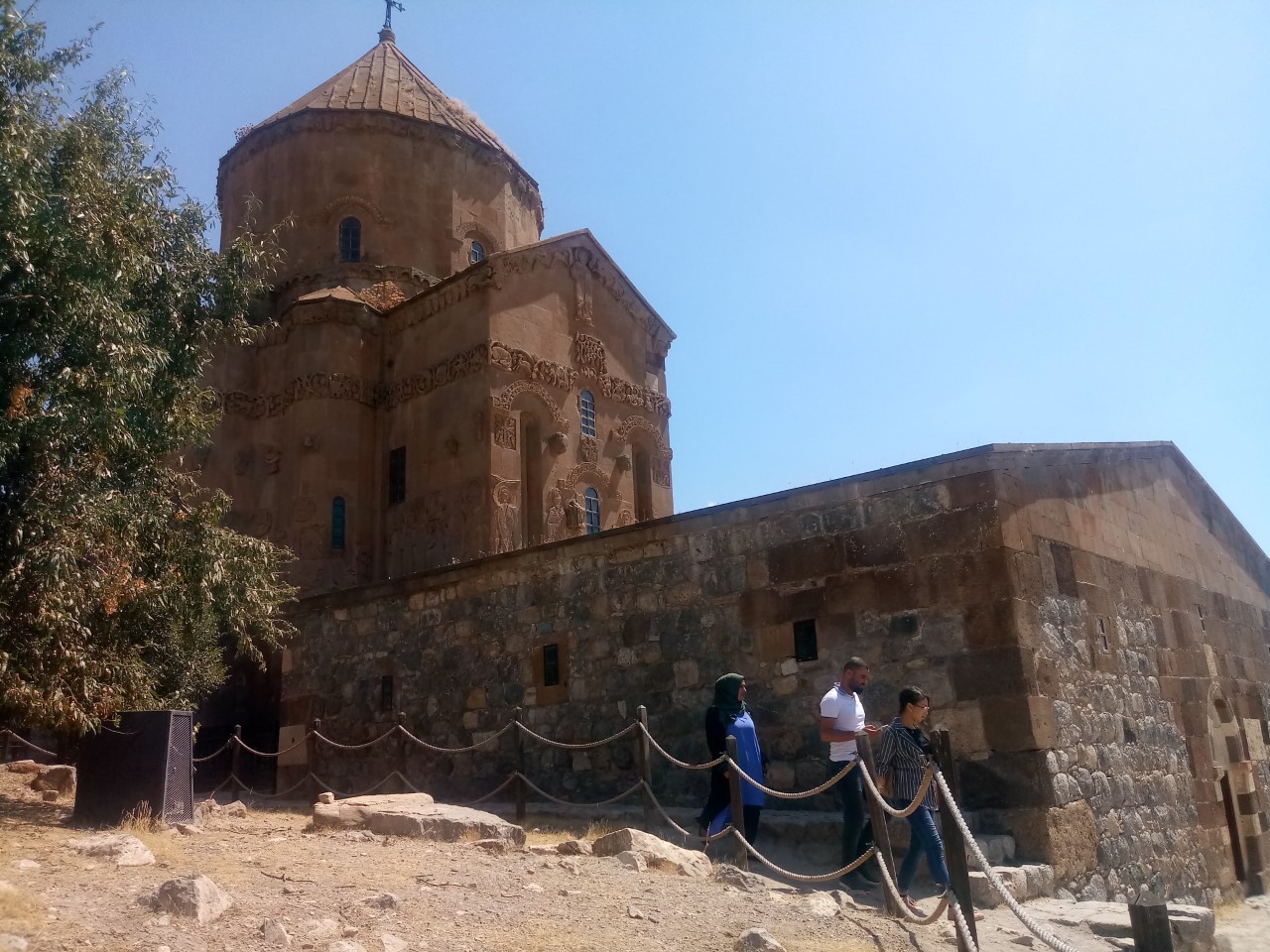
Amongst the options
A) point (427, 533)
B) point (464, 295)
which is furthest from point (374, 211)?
point (427, 533)

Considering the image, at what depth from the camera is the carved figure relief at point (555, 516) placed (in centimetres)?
1681

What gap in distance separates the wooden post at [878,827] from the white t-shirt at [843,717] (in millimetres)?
546

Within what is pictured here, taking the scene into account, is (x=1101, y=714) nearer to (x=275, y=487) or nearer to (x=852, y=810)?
(x=852, y=810)

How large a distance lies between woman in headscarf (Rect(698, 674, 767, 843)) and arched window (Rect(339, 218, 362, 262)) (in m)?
15.3

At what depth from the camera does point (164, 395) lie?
9.28 meters

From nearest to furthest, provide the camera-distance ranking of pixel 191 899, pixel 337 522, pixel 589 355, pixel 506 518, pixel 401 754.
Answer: pixel 191 899 → pixel 401 754 → pixel 506 518 → pixel 337 522 → pixel 589 355

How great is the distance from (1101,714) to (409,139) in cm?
1751

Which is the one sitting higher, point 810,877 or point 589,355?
point 589,355

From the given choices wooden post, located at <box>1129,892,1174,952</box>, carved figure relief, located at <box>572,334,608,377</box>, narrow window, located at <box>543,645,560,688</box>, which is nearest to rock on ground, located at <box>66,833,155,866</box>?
narrow window, located at <box>543,645,560,688</box>

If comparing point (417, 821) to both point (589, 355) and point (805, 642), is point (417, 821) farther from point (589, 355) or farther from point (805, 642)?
point (589, 355)

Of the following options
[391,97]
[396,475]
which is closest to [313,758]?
[396,475]

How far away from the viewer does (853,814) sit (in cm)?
666

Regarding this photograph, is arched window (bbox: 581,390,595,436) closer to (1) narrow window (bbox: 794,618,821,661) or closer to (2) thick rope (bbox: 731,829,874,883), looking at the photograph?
(1) narrow window (bbox: 794,618,821,661)

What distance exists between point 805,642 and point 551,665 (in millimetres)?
2983
